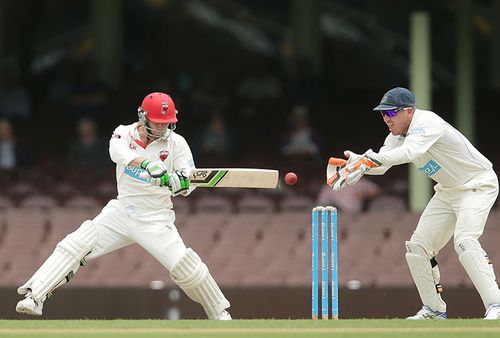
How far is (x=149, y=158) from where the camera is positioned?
8.98 m

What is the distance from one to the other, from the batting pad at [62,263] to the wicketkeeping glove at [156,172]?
0.65 m

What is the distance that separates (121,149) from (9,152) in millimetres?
7219

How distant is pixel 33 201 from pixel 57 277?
564 centimetres

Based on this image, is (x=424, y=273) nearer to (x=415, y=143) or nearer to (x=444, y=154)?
(x=444, y=154)

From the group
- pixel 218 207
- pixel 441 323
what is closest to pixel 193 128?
pixel 218 207

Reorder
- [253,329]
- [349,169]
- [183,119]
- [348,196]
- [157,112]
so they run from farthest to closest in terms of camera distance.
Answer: [183,119] < [348,196] < [157,112] < [349,169] < [253,329]

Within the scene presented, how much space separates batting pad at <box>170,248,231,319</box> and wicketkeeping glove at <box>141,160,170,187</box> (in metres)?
0.63

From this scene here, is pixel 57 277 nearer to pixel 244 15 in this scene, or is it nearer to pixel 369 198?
pixel 369 198

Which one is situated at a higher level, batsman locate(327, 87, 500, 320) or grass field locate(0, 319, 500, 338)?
batsman locate(327, 87, 500, 320)

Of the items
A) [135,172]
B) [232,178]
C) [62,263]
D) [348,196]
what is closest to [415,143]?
[232,178]

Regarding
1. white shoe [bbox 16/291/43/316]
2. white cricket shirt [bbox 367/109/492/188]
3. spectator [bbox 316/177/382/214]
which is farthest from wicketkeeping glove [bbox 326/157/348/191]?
spectator [bbox 316/177/382/214]

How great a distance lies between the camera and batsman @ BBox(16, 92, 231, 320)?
8.80m

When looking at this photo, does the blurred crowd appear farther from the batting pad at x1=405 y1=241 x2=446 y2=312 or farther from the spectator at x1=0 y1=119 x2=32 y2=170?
the batting pad at x1=405 y1=241 x2=446 y2=312

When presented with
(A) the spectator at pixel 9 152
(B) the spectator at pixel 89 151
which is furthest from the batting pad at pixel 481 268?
(A) the spectator at pixel 9 152
